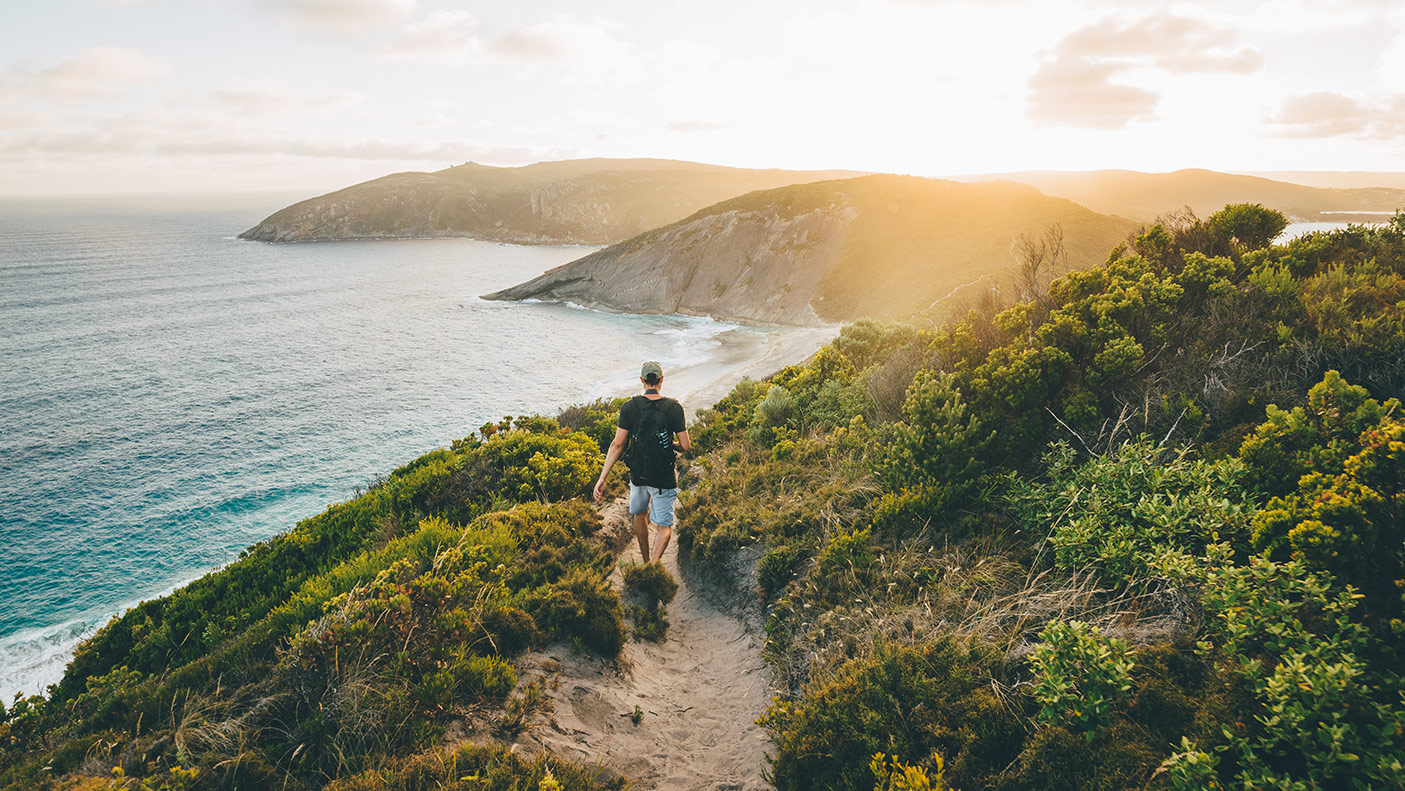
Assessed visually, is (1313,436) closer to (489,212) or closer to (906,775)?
(906,775)

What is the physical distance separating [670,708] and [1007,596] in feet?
12.7

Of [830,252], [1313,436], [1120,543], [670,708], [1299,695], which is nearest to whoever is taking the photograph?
[1299,695]

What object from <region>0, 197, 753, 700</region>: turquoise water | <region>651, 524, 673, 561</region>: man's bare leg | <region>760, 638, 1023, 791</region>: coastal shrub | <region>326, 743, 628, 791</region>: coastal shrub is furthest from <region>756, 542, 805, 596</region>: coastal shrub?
<region>0, 197, 753, 700</region>: turquoise water

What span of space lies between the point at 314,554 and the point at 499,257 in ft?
353

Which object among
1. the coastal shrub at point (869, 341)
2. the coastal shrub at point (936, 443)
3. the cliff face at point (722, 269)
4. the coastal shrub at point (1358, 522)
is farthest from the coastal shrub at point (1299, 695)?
the cliff face at point (722, 269)

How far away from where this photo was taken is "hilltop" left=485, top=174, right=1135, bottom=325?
52.6 m

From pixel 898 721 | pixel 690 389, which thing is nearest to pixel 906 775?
pixel 898 721

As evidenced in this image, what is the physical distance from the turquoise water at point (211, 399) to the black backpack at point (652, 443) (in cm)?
1745

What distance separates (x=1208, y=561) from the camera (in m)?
4.49

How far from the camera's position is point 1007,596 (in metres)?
5.44

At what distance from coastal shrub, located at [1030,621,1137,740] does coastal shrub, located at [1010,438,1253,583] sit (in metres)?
1.19

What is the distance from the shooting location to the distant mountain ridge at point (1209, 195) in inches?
2704

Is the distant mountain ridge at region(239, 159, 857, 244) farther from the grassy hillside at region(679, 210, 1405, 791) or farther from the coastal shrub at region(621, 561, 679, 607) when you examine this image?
the grassy hillside at region(679, 210, 1405, 791)

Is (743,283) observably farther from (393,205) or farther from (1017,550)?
(393,205)
